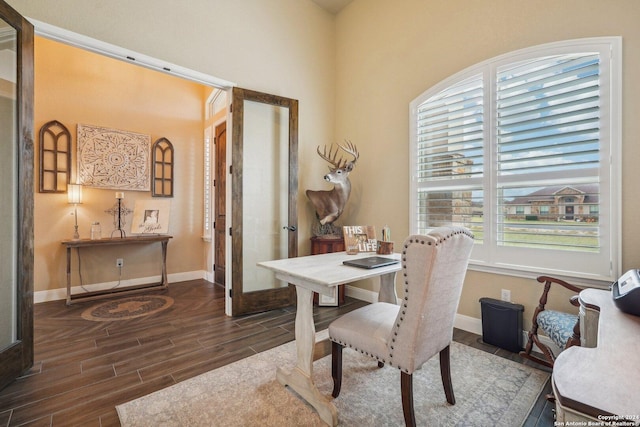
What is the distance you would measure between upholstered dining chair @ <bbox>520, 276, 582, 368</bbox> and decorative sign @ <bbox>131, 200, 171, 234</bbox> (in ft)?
15.4

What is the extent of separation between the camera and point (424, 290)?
1361 millimetres

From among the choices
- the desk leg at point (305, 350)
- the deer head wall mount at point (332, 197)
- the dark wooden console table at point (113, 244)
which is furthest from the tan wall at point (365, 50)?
the dark wooden console table at point (113, 244)

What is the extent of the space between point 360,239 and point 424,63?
2.27m

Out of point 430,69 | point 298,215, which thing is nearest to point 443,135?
point 430,69

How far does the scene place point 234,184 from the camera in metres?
3.28

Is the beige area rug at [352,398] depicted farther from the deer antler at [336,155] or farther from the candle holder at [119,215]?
the candle holder at [119,215]

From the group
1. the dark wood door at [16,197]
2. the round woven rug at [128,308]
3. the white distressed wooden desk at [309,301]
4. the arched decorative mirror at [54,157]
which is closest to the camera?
the white distressed wooden desk at [309,301]

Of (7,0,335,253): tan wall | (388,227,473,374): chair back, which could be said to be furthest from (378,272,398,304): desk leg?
(7,0,335,253): tan wall

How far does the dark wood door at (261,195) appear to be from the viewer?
330cm

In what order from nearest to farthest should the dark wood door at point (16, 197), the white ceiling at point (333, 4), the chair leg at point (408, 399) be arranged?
the chair leg at point (408, 399), the dark wood door at point (16, 197), the white ceiling at point (333, 4)

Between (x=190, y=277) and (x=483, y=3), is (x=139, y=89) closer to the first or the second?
(x=190, y=277)

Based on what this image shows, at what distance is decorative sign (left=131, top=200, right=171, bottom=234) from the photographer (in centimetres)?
437

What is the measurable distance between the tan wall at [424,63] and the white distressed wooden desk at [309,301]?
1.74 meters

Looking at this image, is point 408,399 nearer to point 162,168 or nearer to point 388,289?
point 388,289
